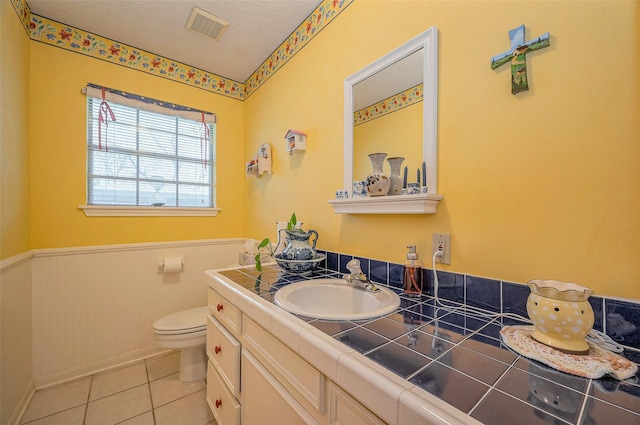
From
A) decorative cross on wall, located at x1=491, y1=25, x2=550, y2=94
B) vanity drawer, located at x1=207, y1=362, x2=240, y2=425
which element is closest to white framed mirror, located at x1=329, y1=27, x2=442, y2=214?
decorative cross on wall, located at x1=491, y1=25, x2=550, y2=94

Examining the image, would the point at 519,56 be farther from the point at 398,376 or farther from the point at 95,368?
the point at 95,368

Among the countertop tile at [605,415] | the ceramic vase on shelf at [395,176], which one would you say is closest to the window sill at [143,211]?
the ceramic vase on shelf at [395,176]

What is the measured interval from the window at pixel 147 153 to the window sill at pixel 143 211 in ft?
0.14

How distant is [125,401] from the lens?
1.63m

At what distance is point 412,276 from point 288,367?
564mm

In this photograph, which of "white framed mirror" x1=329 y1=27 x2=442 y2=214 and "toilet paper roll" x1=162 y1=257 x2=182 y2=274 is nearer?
"white framed mirror" x1=329 y1=27 x2=442 y2=214

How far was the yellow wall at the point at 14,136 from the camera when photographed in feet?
4.37

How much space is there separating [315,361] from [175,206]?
212cm

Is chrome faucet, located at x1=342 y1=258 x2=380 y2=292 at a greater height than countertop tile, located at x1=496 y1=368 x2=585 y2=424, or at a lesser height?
greater

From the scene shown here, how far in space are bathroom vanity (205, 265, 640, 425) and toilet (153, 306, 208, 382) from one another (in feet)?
2.72

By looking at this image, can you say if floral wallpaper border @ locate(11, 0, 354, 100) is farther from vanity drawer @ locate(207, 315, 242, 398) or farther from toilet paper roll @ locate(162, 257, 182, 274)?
vanity drawer @ locate(207, 315, 242, 398)

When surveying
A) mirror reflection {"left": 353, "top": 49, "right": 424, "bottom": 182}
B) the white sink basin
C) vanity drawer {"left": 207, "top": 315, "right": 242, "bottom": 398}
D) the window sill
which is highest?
mirror reflection {"left": 353, "top": 49, "right": 424, "bottom": 182}

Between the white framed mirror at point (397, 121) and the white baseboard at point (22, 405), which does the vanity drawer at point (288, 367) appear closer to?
the white framed mirror at point (397, 121)

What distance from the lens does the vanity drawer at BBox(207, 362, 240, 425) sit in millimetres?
1099
